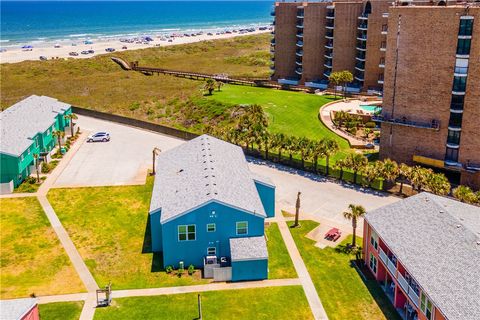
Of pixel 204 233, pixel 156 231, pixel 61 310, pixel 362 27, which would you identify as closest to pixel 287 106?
pixel 362 27

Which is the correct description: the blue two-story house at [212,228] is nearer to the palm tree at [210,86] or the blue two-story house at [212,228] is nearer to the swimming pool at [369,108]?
the swimming pool at [369,108]

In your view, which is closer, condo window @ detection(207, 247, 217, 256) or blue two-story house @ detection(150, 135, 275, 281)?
blue two-story house @ detection(150, 135, 275, 281)

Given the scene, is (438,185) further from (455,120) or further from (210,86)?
(210,86)

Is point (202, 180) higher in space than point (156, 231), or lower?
higher

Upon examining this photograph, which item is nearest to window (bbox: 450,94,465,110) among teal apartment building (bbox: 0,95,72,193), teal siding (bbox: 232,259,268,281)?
teal siding (bbox: 232,259,268,281)

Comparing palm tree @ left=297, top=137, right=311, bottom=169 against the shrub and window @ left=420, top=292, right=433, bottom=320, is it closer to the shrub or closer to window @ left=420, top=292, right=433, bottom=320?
the shrub

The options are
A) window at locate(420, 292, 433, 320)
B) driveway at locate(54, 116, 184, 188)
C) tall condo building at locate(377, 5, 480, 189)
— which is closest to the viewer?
window at locate(420, 292, 433, 320)

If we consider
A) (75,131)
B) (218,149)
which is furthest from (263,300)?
(75,131)
